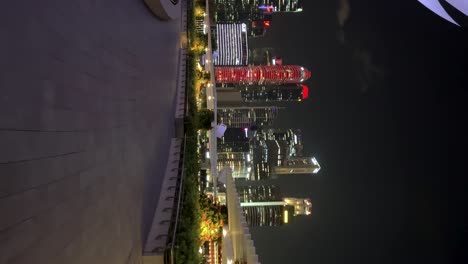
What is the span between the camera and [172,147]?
10.1 meters

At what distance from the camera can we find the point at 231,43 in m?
76.1

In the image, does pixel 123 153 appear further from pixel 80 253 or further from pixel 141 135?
pixel 80 253

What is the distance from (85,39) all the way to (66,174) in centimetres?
212

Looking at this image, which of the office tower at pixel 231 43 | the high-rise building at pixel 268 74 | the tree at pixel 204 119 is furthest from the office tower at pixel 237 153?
the tree at pixel 204 119

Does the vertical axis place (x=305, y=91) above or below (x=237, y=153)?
above

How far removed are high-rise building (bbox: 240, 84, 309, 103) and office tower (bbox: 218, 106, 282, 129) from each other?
404 cm

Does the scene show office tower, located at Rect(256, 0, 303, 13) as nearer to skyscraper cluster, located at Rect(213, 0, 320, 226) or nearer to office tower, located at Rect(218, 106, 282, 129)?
skyscraper cluster, located at Rect(213, 0, 320, 226)

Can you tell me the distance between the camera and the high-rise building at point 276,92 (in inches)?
3228

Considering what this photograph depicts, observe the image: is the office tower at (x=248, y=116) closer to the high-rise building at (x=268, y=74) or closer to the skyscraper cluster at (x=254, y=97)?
the skyscraper cluster at (x=254, y=97)

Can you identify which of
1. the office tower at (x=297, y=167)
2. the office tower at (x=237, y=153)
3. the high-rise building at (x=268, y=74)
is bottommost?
the office tower at (x=297, y=167)

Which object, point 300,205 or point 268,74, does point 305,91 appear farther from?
point 300,205

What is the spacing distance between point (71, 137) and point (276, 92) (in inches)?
3172

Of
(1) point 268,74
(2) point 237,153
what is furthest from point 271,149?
(1) point 268,74

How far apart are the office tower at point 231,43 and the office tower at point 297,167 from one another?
27471 millimetres
